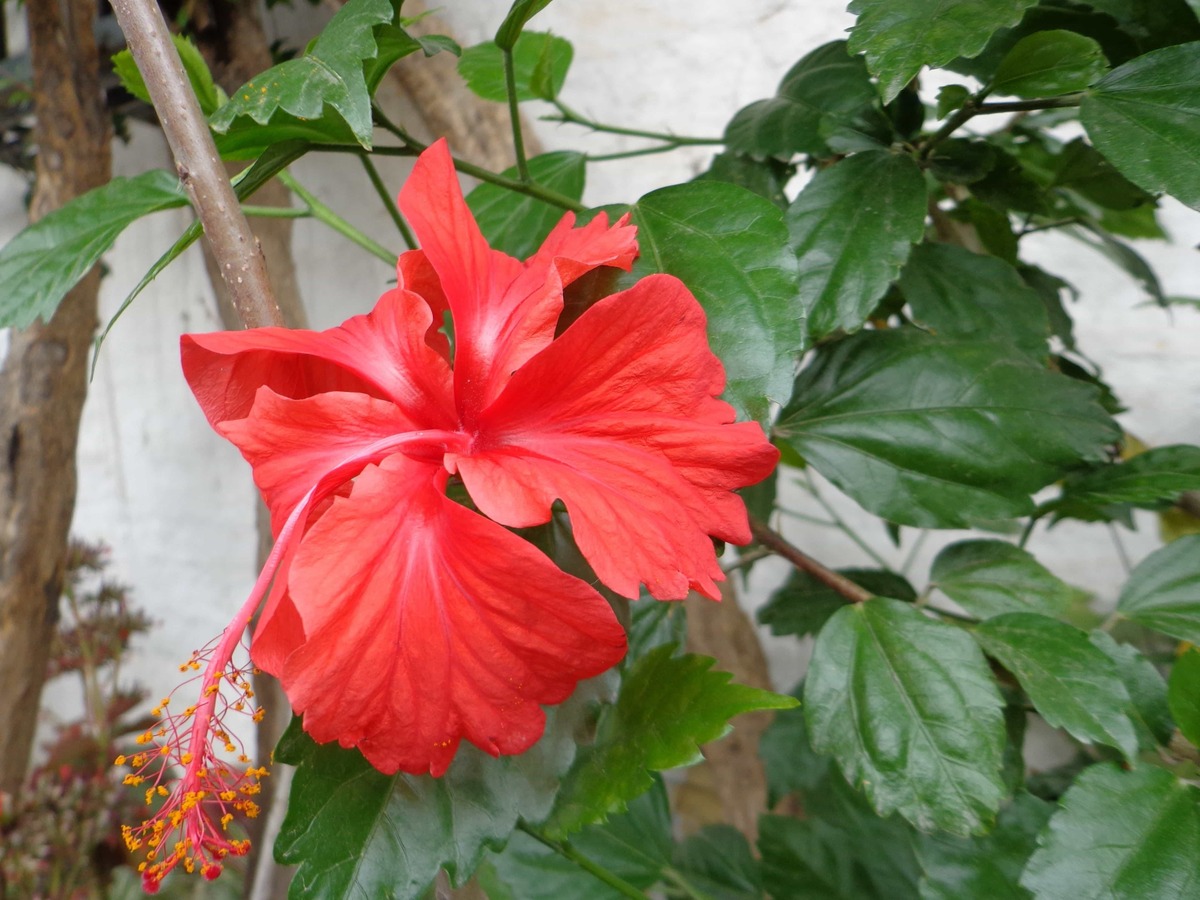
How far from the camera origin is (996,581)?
565 mm

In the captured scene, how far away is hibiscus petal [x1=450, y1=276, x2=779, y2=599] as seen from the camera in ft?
0.97

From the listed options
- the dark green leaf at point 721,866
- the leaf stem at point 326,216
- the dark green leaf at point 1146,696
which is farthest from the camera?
the dark green leaf at point 721,866

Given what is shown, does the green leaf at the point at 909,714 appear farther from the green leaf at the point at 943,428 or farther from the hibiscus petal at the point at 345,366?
the hibiscus petal at the point at 345,366

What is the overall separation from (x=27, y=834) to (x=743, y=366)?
1.54m

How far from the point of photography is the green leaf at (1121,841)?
0.40m

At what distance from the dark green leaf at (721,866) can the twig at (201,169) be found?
2.23 ft

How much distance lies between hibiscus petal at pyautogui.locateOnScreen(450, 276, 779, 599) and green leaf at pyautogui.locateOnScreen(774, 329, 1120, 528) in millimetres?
237

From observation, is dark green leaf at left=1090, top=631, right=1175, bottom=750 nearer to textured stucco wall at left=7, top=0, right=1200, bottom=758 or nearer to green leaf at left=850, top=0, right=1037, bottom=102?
green leaf at left=850, top=0, right=1037, bottom=102

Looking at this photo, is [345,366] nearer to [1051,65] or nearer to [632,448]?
[632,448]

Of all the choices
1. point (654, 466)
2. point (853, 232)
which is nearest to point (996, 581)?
point (853, 232)

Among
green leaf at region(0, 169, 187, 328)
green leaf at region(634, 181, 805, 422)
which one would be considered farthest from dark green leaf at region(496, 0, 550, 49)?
green leaf at region(0, 169, 187, 328)

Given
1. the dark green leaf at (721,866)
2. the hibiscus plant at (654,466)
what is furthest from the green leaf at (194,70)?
the dark green leaf at (721,866)

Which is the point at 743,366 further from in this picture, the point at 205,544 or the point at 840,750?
the point at 205,544

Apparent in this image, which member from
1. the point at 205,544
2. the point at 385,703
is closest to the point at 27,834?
the point at 205,544
